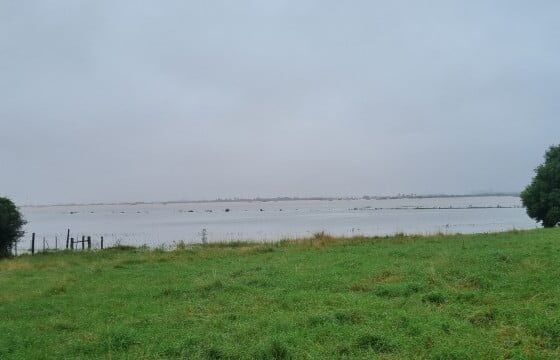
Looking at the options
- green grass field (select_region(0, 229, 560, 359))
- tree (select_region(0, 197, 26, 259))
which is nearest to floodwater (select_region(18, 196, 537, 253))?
tree (select_region(0, 197, 26, 259))

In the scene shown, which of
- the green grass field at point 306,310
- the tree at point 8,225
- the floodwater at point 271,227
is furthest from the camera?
the floodwater at point 271,227

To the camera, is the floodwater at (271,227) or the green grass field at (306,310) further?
the floodwater at (271,227)

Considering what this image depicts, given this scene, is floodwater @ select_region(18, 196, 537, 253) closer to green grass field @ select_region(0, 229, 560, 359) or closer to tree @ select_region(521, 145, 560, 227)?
tree @ select_region(521, 145, 560, 227)

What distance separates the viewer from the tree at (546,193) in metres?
36.5

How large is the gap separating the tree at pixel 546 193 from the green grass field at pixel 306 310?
821 inches

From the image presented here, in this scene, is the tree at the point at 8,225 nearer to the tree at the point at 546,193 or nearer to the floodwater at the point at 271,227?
the floodwater at the point at 271,227

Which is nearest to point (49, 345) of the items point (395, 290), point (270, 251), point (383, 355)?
point (383, 355)

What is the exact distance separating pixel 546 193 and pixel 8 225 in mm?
40023

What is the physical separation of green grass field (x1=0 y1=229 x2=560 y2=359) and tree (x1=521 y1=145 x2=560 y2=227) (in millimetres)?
20861

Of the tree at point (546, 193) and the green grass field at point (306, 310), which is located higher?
the tree at point (546, 193)

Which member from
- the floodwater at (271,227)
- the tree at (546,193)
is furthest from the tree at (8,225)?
the tree at (546,193)

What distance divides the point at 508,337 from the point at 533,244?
13.1 metres

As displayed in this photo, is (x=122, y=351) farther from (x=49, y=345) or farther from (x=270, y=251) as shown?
A: (x=270, y=251)

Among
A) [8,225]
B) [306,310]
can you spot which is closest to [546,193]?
[306,310]
